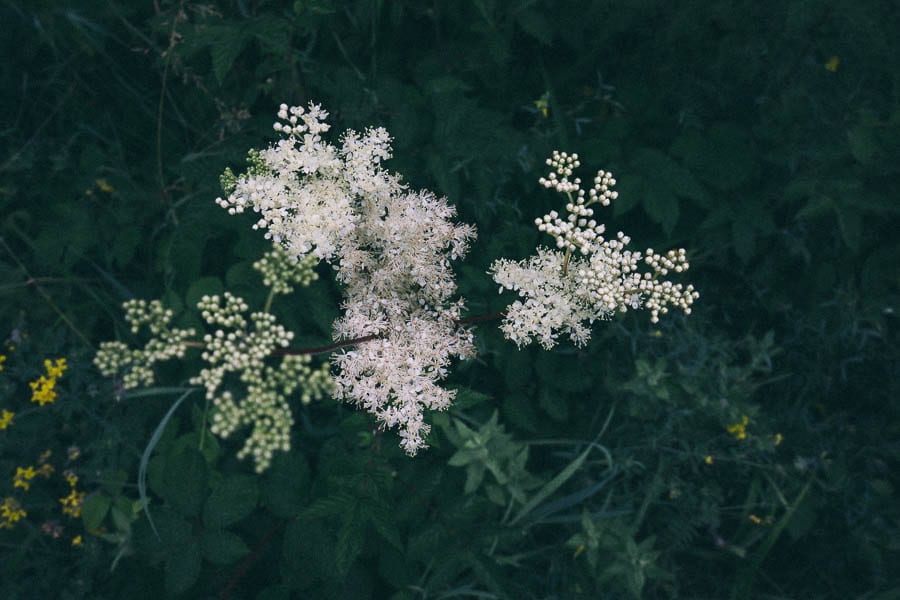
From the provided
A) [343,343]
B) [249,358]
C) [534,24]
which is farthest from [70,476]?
[534,24]

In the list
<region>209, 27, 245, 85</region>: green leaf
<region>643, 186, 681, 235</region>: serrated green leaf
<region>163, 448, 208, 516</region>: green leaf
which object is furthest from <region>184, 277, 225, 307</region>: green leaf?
<region>643, 186, 681, 235</region>: serrated green leaf

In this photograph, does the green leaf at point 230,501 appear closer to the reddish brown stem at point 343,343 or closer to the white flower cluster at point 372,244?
the reddish brown stem at point 343,343

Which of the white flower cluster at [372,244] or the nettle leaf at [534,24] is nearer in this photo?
the white flower cluster at [372,244]

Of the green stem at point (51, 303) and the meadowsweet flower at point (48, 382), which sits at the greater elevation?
the green stem at point (51, 303)

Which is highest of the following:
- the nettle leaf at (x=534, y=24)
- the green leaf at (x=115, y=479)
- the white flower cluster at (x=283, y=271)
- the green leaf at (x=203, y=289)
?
the nettle leaf at (x=534, y=24)

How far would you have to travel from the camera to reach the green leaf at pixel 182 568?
246 cm

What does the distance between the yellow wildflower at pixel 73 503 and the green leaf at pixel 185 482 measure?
1.13 metres

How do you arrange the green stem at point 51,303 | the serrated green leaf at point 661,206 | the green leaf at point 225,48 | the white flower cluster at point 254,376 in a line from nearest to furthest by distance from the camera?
the white flower cluster at point 254,376
the green leaf at point 225,48
the serrated green leaf at point 661,206
the green stem at point 51,303

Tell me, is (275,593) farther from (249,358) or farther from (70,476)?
(70,476)

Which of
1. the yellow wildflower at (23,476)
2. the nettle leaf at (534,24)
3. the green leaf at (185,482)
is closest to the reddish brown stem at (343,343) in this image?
the green leaf at (185,482)

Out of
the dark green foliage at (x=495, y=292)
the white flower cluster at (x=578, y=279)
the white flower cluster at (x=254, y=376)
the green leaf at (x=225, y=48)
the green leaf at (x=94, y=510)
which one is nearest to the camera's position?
the white flower cluster at (x=578, y=279)

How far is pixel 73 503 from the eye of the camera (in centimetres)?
338

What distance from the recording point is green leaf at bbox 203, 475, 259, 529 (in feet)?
8.54

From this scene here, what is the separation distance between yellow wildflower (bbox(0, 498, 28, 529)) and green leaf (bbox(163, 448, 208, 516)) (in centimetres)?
135
